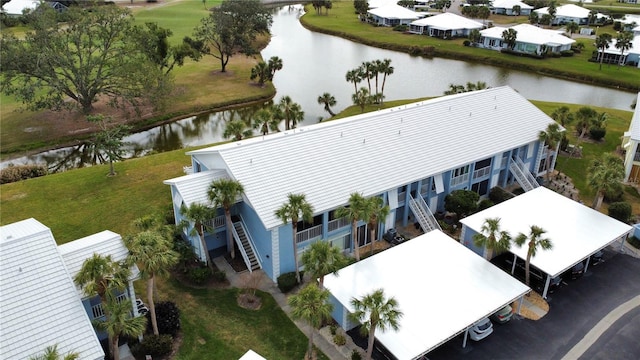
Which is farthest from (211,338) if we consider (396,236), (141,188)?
(141,188)

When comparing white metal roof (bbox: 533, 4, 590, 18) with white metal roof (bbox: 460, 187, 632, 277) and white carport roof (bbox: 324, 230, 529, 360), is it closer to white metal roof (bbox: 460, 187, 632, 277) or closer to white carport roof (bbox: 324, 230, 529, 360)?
white metal roof (bbox: 460, 187, 632, 277)

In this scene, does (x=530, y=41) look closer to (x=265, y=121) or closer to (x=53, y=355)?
(x=265, y=121)

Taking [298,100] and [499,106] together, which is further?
[298,100]

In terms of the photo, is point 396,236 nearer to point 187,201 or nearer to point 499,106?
point 187,201

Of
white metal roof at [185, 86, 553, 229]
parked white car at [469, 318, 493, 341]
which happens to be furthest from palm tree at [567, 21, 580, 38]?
parked white car at [469, 318, 493, 341]

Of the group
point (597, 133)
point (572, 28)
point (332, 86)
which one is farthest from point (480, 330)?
point (572, 28)
